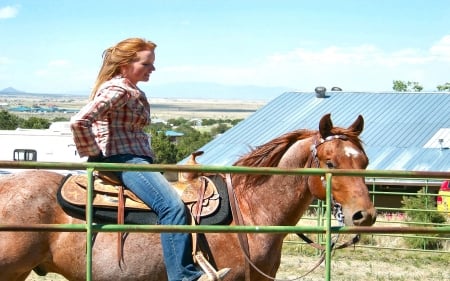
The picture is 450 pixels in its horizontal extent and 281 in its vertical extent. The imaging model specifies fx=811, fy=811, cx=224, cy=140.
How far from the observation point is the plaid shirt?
5.05m

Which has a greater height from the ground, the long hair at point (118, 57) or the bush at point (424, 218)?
the long hair at point (118, 57)

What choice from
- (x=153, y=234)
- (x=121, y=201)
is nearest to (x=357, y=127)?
(x=153, y=234)

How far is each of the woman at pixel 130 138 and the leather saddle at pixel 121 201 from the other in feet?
0.51

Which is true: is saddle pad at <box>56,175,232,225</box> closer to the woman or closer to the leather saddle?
the leather saddle

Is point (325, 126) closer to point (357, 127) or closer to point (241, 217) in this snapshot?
point (357, 127)

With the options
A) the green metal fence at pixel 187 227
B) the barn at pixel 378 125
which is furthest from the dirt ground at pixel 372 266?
the barn at pixel 378 125

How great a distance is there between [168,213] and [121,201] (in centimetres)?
38

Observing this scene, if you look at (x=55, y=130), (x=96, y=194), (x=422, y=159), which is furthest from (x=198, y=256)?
(x=55, y=130)

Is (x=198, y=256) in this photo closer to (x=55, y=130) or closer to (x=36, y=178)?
(x=36, y=178)

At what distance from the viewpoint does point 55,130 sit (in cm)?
3228

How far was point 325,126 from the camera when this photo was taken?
18.7 ft

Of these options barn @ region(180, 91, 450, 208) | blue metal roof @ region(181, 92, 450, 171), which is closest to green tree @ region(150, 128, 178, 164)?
barn @ region(180, 91, 450, 208)

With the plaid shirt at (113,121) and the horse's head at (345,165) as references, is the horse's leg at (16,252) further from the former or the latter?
the horse's head at (345,165)

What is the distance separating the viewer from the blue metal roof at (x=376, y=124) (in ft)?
94.1
